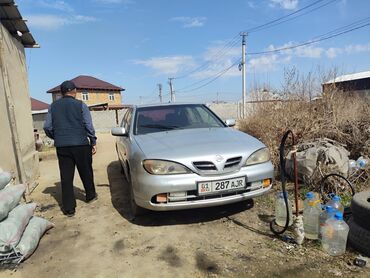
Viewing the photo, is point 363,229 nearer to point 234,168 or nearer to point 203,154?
point 234,168

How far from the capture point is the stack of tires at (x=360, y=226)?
2.97 metres

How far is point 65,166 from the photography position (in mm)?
4426

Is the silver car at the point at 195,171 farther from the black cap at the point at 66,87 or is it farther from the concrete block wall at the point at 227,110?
the concrete block wall at the point at 227,110

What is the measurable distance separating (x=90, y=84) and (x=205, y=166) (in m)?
48.5

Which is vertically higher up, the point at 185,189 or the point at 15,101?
the point at 15,101

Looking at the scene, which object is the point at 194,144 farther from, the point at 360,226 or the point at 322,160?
the point at 322,160

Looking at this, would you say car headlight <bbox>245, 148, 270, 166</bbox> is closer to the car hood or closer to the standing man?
the car hood

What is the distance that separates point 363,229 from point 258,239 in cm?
103

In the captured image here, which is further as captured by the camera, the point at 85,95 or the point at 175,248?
the point at 85,95

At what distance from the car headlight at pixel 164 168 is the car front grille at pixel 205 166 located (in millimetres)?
121

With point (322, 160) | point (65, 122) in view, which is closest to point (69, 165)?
point (65, 122)

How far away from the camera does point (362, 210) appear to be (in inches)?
121

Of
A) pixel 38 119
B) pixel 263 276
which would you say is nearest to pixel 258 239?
pixel 263 276

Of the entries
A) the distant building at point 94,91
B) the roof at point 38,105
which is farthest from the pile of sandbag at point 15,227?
the distant building at point 94,91
